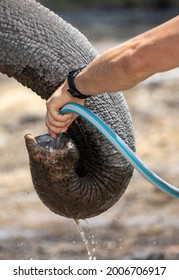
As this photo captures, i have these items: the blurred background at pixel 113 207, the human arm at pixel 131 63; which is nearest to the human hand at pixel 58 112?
the human arm at pixel 131 63

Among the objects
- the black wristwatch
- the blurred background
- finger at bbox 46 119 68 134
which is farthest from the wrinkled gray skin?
the blurred background

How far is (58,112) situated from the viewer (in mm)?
2920

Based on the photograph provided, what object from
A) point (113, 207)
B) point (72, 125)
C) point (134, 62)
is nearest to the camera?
point (134, 62)

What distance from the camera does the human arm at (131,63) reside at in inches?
102

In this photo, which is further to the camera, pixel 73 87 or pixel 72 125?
pixel 72 125

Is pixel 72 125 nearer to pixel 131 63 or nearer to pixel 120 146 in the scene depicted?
pixel 120 146

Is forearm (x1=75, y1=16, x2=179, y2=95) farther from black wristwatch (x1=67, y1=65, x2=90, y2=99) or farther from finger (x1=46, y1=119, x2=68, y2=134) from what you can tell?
finger (x1=46, y1=119, x2=68, y2=134)

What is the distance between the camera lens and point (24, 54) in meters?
Answer: 3.05

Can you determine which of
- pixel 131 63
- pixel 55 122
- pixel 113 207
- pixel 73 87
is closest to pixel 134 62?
pixel 131 63

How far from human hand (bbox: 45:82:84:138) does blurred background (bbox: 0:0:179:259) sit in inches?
82.0

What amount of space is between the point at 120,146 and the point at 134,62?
0.29 meters
